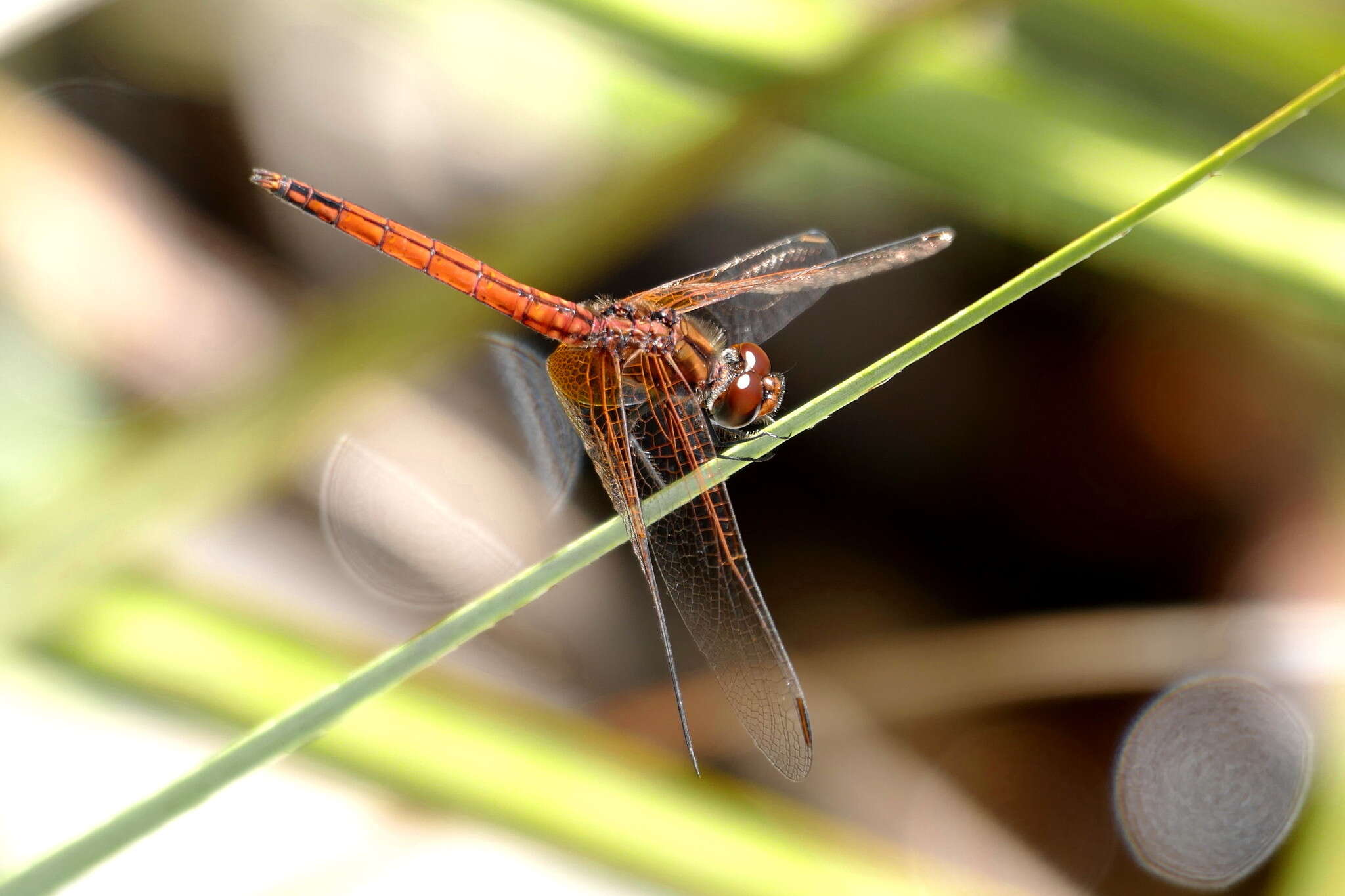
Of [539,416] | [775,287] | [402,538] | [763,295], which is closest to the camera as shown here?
[775,287]

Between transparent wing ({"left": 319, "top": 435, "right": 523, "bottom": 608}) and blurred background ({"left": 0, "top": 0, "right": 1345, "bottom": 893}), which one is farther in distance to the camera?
transparent wing ({"left": 319, "top": 435, "right": 523, "bottom": 608})

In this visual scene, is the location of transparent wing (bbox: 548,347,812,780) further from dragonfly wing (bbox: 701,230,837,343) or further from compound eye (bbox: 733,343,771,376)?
dragonfly wing (bbox: 701,230,837,343)

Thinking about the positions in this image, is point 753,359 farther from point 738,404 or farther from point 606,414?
point 606,414

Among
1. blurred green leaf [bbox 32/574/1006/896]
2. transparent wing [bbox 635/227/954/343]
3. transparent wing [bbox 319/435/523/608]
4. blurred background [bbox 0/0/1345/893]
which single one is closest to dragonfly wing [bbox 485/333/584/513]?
blurred background [bbox 0/0/1345/893]

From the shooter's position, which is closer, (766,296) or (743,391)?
(743,391)

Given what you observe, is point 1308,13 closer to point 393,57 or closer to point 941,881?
point 941,881

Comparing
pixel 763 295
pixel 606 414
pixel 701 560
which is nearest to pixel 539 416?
pixel 606 414
